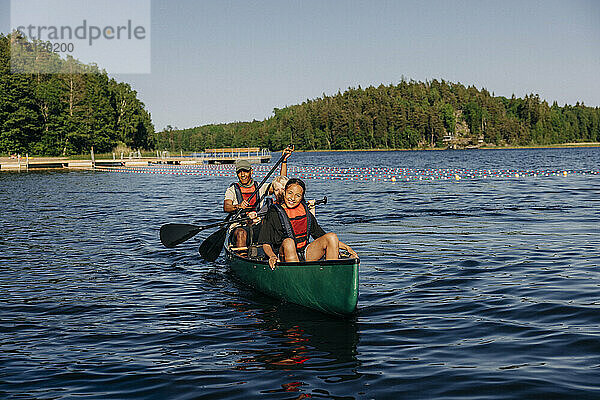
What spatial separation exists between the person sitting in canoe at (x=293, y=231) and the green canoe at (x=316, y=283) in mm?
258

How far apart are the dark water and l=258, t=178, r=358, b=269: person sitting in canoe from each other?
89 cm

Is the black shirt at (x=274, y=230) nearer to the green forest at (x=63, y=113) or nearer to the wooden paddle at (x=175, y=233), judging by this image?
the wooden paddle at (x=175, y=233)

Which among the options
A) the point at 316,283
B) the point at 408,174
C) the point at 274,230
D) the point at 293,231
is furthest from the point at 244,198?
the point at 408,174

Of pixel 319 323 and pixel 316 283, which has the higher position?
pixel 316 283

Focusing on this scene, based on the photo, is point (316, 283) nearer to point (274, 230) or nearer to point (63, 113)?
point (274, 230)

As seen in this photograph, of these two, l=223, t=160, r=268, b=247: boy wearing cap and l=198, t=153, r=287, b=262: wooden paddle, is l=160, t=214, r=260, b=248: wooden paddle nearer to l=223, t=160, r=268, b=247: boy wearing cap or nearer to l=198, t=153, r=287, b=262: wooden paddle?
l=198, t=153, r=287, b=262: wooden paddle

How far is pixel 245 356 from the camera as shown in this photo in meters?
6.75

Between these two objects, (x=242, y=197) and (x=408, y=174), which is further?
(x=408, y=174)

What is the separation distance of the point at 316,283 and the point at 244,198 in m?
4.37

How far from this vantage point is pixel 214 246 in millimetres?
12797

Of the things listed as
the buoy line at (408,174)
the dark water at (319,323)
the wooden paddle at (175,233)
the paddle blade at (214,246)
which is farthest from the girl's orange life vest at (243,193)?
the buoy line at (408,174)

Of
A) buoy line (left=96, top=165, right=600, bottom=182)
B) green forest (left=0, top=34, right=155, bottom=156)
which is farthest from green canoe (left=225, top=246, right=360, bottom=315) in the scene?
green forest (left=0, top=34, right=155, bottom=156)

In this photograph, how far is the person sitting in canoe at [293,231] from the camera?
26.8 feet

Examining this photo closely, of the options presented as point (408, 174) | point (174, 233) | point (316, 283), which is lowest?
point (316, 283)
